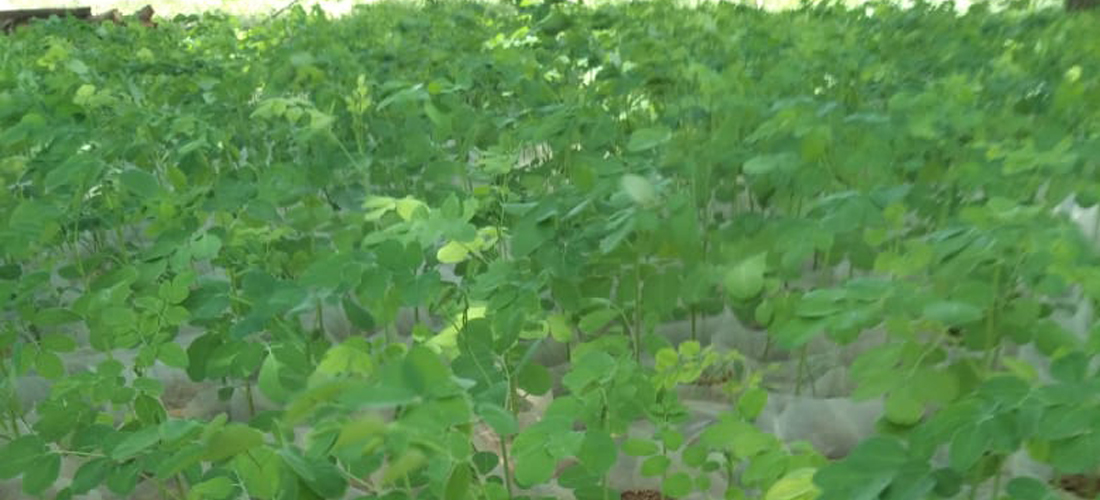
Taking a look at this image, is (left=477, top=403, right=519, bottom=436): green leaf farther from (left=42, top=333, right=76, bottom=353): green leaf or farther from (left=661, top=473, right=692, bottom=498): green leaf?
(left=42, top=333, right=76, bottom=353): green leaf

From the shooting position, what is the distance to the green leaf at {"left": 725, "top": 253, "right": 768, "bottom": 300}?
1.45 meters

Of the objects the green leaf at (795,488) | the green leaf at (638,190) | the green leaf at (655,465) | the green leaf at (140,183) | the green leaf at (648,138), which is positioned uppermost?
the green leaf at (648,138)

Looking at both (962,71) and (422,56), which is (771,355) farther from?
(422,56)

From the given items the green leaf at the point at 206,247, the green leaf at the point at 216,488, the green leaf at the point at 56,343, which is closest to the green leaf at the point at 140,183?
the green leaf at the point at 206,247

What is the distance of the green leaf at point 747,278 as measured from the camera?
1451 millimetres

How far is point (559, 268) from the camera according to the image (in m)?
1.60

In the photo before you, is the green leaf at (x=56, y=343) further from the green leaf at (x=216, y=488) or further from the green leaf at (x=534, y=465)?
the green leaf at (x=534, y=465)

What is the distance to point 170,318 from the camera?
1557 millimetres

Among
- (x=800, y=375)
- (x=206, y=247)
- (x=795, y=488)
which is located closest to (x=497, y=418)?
Result: (x=795, y=488)

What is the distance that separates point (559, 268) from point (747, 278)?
30cm

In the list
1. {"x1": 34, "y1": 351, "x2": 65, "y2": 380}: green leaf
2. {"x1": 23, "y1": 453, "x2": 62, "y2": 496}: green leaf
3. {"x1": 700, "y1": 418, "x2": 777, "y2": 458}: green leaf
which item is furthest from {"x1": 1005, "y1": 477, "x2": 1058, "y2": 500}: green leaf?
{"x1": 34, "y1": 351, "x2": 65, "y2": 380}: green leaf

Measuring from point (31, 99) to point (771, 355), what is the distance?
7.04 ft

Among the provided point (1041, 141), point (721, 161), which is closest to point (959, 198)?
point (1041, 141)

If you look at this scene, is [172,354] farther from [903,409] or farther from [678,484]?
[903,409]
